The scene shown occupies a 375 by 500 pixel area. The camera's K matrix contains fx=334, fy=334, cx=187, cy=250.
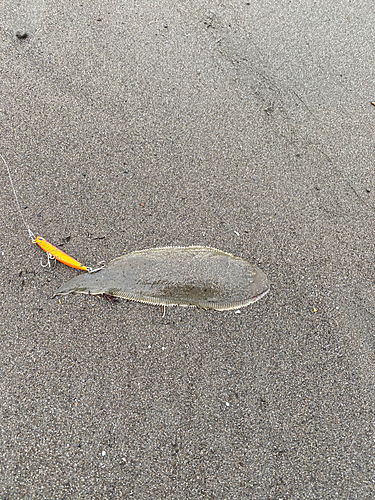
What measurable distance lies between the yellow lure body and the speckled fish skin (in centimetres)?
8

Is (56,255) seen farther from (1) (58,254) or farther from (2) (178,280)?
(2) (178,280)

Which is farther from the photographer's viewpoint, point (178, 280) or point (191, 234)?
point (191, 234)

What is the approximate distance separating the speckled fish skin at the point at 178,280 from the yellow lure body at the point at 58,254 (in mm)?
82

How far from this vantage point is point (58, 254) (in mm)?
2426

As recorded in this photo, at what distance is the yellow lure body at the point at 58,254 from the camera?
7.96ft

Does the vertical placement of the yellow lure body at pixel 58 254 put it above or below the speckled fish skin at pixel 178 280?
below

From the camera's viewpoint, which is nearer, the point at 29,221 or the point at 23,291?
the point at 23,291

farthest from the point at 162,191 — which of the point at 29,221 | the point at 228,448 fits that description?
the point at 228,448

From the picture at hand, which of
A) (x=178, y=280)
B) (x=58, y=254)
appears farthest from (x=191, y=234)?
(x=58, y=254)

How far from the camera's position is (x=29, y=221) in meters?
2.55

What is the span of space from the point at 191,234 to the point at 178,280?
0.39 m

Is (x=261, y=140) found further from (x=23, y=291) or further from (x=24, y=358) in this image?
(x=24, y=358)

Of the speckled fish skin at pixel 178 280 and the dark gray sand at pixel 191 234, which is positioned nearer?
the dark gray sand at pixel 191 234

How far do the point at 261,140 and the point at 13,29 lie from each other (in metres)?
2.44
